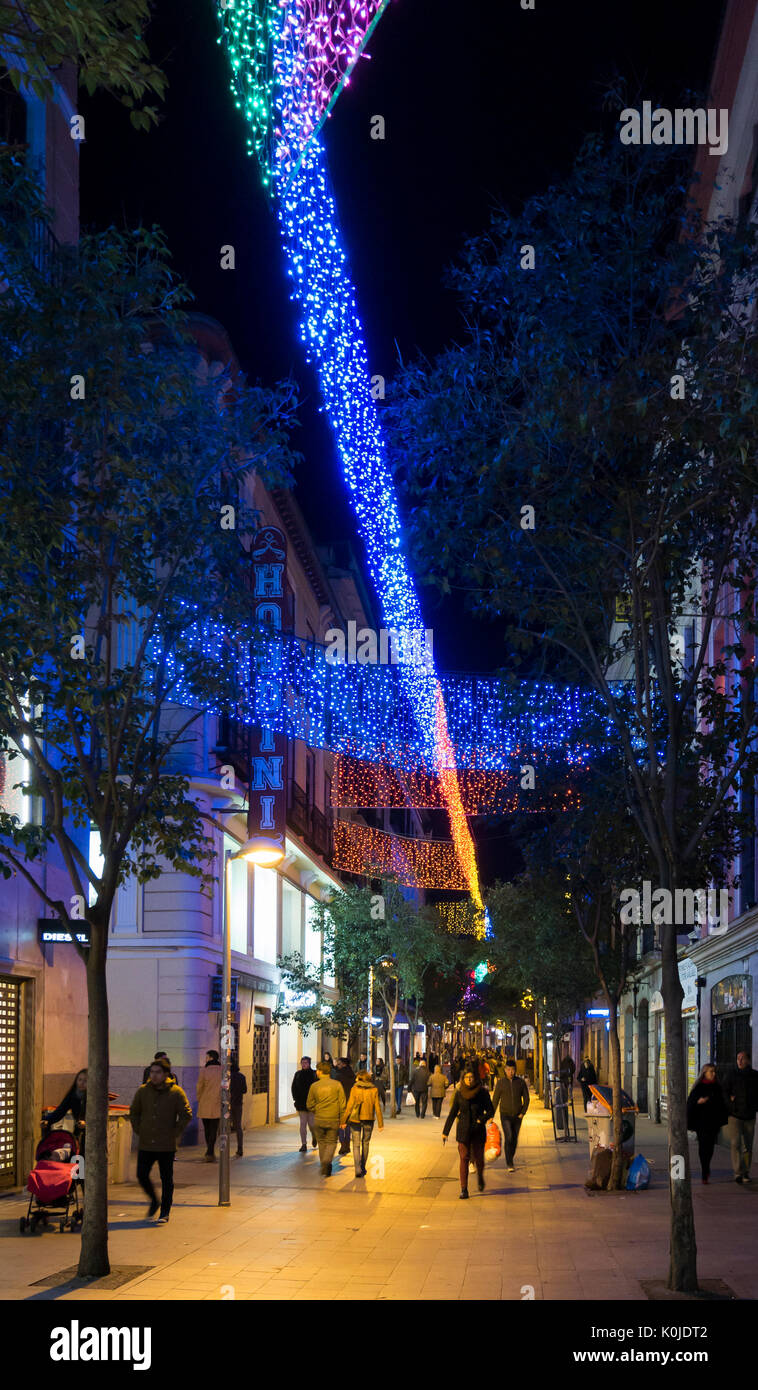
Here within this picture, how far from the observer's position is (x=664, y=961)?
12.4 metres

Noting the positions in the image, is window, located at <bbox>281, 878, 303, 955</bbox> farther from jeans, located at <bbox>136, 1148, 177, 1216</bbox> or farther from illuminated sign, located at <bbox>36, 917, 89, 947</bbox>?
jeans, located at <bbox>136, 1148, 177, 1216</bbox>

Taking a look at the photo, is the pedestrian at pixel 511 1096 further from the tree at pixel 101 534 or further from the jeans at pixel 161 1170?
the tree at pixel 101 534

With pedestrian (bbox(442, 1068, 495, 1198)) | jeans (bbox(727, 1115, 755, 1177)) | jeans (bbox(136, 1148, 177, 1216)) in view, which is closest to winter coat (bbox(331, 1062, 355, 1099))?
pedestrian (bbox(442, 1068, 495, 1198))

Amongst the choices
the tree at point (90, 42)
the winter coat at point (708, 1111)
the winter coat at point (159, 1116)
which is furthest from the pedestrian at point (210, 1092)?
the tree at point (90, 42)

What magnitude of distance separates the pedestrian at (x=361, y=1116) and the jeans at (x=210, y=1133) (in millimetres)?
2552

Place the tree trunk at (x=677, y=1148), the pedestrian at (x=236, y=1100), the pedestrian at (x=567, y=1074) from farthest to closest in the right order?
1. the pedestrian at (x=567, y=1074)
2. the pedestrian at (x=236, y=1100)
3. the tree trunk at (x=677, y=1148)

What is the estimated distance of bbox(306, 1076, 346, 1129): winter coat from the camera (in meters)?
22.0

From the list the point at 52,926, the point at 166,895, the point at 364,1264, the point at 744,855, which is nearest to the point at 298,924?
the point at 166,895

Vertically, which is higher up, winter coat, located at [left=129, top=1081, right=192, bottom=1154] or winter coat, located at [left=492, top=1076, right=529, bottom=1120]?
winter coat, located at [left=129, top=1081, right=192, bottom=1154]

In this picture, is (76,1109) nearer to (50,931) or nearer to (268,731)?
(50,931)

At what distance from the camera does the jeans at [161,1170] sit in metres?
15.2

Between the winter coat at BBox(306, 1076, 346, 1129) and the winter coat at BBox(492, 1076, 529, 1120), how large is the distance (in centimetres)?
306


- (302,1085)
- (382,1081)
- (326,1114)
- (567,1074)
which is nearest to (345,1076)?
(302,1085)
